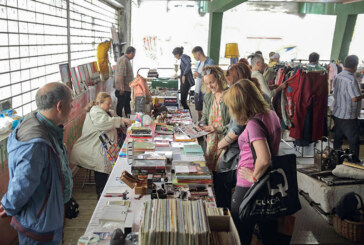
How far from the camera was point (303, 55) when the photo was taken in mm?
12414

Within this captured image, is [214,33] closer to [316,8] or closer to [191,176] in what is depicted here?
[316,8]

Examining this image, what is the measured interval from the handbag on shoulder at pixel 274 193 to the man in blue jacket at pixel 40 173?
1278mm

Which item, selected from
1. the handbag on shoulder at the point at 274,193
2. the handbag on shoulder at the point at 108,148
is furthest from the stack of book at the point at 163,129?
the handbag on shoulder at the point at 274,193

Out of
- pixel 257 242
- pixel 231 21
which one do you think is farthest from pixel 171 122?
pixel 231 21

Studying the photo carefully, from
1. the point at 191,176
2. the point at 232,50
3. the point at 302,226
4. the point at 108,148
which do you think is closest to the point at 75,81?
the point at 108,148

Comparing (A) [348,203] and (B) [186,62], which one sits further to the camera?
(B) [186,62]

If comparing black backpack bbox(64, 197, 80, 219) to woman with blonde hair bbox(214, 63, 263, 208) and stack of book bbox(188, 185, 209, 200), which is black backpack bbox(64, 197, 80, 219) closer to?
stack of book bbox(188, 185, 209, 200)

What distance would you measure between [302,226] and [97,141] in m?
2.59

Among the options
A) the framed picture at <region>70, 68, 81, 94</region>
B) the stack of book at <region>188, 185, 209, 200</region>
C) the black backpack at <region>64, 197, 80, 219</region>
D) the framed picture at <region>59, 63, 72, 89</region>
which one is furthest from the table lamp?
the black backpack at <region>64, 197, 80, 219</region>

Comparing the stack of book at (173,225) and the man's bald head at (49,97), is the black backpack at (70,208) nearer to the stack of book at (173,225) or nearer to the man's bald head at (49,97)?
the man's bald head at (49,97)

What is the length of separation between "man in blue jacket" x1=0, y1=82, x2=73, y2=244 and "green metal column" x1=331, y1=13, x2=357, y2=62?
32.8ft

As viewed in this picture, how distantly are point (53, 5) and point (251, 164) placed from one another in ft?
13.1

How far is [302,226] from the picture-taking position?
3.85 meters

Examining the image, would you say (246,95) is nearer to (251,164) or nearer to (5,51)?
(251,164)
